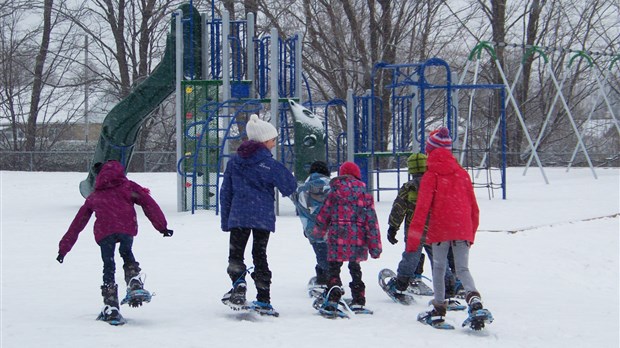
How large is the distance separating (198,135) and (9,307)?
9.23m

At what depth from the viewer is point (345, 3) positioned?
30.9m

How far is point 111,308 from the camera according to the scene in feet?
23.0

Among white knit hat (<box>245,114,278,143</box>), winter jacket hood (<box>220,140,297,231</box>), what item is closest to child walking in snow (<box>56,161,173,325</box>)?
winter jacket hood (<box>220,140,297,231</box>)

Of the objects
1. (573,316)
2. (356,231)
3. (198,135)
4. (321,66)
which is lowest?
(573,316)

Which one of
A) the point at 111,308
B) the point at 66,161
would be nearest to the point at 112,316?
the point at 111,308

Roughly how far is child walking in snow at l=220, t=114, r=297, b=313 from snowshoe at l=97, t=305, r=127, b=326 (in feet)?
2.74

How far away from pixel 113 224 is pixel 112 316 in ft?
2.37

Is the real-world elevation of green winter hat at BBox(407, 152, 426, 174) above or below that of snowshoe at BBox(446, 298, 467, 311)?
above

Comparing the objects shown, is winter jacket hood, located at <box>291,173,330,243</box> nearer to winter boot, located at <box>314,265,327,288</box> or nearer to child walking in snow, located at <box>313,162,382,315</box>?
child walking in snow, located at <box>313,162,382,315</box>

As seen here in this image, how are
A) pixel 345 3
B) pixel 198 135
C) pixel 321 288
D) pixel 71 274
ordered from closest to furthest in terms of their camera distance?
pixel 321 288
pixel 71 274
pixel 198 135
pixel 345 3

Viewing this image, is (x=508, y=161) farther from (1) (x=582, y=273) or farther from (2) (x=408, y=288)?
(2) (x=408, y=288)

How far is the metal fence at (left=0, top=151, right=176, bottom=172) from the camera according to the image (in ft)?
107

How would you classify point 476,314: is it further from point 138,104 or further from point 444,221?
point 138,104

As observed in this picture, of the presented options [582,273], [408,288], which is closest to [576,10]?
[582,273]
